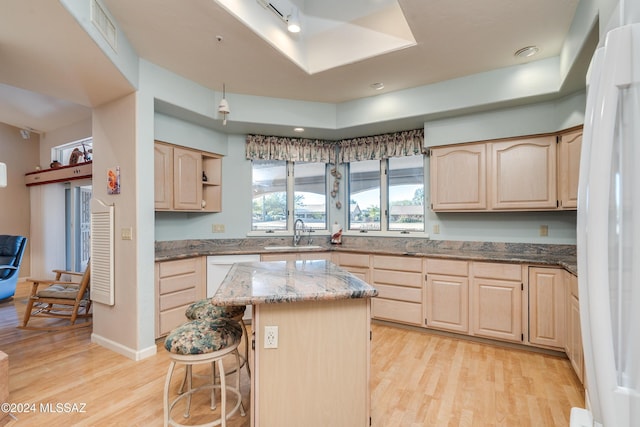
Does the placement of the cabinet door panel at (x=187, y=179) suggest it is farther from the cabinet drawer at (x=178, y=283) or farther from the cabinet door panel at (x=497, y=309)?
the cabinet door panel at (x=497, y=309)

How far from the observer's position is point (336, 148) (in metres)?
4.45

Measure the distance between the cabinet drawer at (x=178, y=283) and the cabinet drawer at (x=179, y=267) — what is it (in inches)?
1.9

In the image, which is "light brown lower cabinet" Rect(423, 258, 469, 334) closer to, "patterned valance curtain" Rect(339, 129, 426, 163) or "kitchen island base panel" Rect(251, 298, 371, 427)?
"patterned valance curtain" Rect(339, 129, 426, 163)

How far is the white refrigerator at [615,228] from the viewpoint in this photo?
0.59 metres

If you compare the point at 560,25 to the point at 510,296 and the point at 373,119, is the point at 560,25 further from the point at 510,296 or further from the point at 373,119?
the point at 510,296

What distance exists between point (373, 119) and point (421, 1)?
5.30 feet

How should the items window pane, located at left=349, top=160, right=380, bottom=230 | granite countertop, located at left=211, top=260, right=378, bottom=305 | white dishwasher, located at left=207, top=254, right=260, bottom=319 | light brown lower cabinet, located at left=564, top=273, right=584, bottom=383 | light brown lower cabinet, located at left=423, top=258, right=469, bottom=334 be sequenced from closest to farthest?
granite countertop, located at left=211, top=260, right=378, bottom=305 → light brown lower cabinet, located at left=564, top=273, right=584, bottom=383 → light brown lower cabinet, located at left=423, top=258, right=469, bottom=334 → white dishwasher, located at left=207, top=254, right=260, bottom=319 → window pane, located at left=349, top=160, right=380, bottom=230

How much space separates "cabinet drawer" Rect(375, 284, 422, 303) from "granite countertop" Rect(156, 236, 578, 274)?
392 mm

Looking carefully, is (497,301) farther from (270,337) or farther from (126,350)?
(126,350)

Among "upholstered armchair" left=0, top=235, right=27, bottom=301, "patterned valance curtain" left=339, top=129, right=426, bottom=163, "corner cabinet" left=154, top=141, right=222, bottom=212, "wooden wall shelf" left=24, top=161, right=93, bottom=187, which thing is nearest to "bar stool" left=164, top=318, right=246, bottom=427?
"corner cabinet" left=154, top=141, right=222, bottom=212

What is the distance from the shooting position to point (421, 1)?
210 centimetres

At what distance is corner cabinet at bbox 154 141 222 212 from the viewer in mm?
3280

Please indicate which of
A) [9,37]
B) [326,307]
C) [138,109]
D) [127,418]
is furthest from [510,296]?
[9,37]

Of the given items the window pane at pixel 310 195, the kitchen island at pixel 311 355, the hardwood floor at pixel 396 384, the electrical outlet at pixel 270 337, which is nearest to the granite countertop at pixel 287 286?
the kitchen island at pixel 311 355
